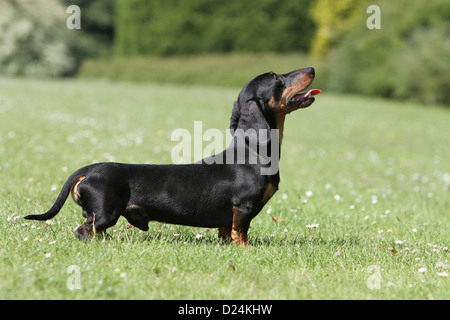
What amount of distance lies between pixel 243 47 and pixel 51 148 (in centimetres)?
2842

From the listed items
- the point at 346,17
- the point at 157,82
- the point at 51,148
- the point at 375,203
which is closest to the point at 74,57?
the point at 157,82

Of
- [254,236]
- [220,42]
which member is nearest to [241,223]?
[254,236]

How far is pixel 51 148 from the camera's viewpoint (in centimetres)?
825

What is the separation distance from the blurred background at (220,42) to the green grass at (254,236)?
17.6 meters

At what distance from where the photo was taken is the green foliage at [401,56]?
2250cm

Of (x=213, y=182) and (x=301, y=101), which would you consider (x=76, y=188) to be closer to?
(x=213, y=182)

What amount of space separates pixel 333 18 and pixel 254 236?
103 ft

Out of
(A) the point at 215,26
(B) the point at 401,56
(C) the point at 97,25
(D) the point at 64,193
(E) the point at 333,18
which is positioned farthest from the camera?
(C) the point at 97,25

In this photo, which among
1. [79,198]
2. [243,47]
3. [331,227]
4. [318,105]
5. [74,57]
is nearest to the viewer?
[79,198]

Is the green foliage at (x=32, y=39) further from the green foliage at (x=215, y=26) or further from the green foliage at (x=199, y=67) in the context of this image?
the green foliage at (x=215, y=26)

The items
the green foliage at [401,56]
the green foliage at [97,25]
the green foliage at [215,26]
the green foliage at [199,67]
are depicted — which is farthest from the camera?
the green foliage at [97,25]

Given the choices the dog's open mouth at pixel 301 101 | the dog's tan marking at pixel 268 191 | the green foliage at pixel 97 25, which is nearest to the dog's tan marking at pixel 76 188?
the dog's tan marking at pixel 268 191

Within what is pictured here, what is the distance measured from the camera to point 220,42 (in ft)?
117

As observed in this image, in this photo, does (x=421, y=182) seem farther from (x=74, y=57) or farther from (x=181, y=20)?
(x=74, y=57)
